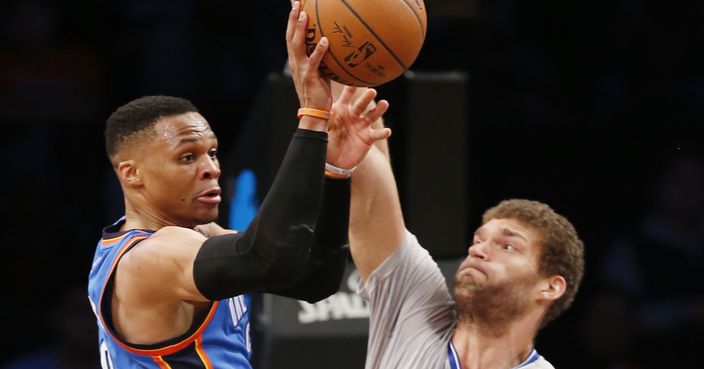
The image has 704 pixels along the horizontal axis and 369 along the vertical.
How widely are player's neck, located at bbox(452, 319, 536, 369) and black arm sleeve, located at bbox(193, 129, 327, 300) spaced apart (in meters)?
0.86

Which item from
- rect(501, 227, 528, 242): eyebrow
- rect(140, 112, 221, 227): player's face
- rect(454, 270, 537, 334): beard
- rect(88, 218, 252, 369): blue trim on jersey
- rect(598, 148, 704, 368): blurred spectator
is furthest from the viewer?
rect(598, 148, 704, 368): blurred spectator

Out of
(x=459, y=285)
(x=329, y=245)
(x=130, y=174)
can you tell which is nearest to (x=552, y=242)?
(x=459, y=285)

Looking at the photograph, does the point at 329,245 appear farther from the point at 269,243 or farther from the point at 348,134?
the point at 269,243

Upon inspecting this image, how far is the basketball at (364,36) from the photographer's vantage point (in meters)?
2.46

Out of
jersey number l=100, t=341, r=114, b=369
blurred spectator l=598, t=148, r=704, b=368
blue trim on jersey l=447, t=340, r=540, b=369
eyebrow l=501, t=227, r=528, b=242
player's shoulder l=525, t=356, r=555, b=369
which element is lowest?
blurred spectator l=598, t=148, r=704, b=368

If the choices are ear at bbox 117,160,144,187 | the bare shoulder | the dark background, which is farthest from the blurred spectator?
the bare shoulder

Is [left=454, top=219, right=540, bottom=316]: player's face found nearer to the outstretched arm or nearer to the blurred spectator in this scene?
the outstretched arm

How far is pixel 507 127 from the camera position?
6293mm

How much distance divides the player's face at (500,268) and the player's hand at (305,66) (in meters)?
Result: 0.84

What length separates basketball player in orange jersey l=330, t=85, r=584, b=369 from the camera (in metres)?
3.04

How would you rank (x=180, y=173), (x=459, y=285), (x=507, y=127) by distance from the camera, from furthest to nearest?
(x=507, y=127) → (x=459, y=285) → (x=180, y=173)

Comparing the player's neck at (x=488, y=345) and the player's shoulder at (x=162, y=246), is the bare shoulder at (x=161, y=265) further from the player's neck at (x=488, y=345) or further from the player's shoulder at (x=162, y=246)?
the player's neck at (x=488, y=345)

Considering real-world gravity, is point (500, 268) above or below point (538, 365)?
above

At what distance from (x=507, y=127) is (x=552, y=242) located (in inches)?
126
